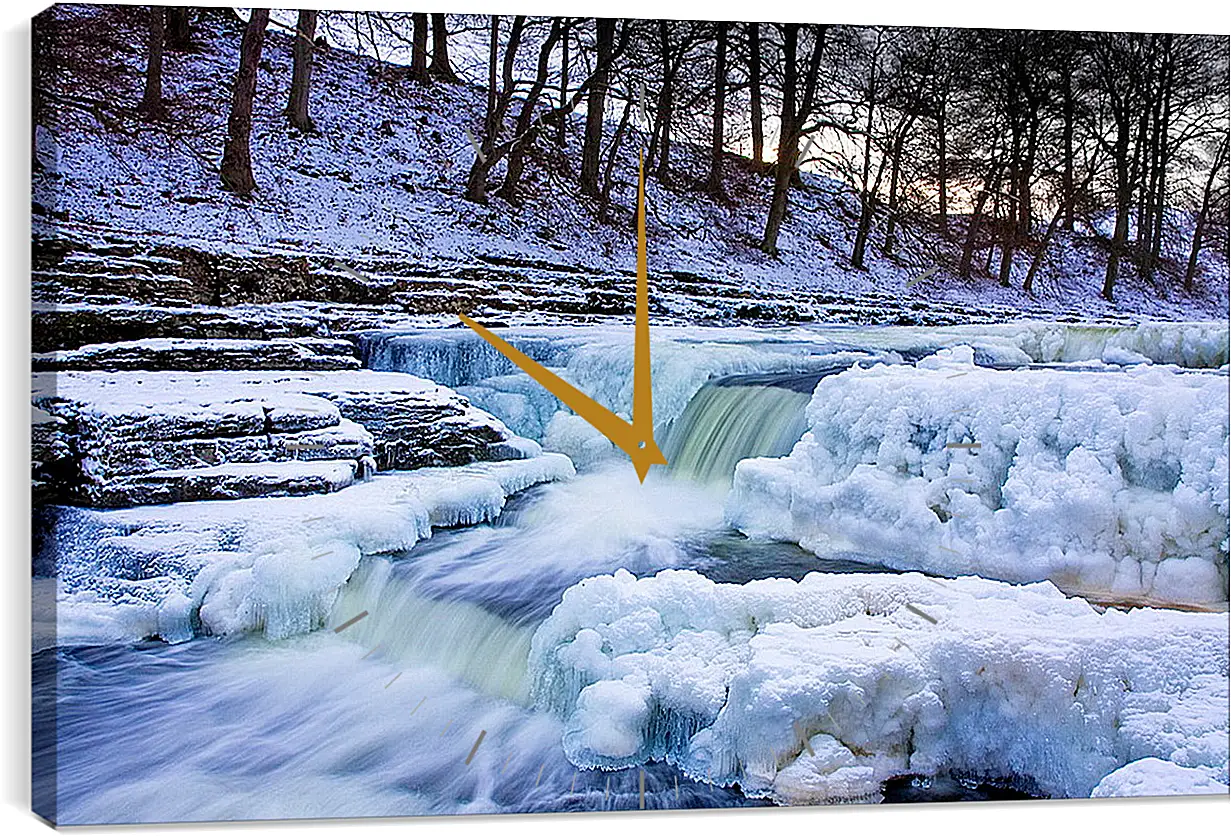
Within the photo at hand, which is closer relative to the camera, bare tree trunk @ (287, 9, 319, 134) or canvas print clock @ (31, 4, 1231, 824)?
canvas print clock @ (31, 4, 1231, 824)

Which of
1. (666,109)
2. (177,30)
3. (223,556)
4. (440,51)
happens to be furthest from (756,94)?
(223,556)

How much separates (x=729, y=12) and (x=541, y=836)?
1782 mm

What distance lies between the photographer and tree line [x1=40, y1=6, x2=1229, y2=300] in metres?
2.93

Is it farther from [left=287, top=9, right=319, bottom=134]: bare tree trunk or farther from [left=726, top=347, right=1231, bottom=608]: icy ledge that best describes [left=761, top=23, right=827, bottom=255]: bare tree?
[left=287, top=9, right=319, bottom=134]: bare tree trunk

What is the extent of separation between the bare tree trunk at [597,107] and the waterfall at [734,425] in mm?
511

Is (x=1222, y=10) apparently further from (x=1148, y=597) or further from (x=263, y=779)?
(x=263, y=779)

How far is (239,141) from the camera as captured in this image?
283cm

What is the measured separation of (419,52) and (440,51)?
0.14 feet

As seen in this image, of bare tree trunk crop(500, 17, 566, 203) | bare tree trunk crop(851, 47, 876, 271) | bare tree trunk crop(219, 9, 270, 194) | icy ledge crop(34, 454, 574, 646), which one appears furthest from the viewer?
bare tree trunk crop(851, 47, 876, 271)

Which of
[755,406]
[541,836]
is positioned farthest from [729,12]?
[541,836]

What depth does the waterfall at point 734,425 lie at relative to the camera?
2.99 metres

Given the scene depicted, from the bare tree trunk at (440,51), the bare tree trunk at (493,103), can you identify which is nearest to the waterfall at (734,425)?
the bare tree trunk at (493,103)

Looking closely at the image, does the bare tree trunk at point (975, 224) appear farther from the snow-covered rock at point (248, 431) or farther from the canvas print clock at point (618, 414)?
the snow-covered rock at point (248, 431)

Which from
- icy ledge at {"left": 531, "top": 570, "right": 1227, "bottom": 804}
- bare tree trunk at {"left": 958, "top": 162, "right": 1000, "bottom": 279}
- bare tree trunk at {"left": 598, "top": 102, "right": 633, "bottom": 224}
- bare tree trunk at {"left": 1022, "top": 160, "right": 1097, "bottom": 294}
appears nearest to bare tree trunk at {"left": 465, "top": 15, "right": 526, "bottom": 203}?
bare tree trunk at {"left": 598, "top": 102, "right": 633, "bottom": 224}
